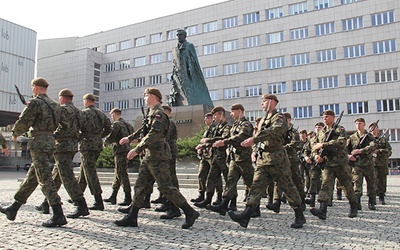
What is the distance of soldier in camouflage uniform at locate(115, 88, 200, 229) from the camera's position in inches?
228

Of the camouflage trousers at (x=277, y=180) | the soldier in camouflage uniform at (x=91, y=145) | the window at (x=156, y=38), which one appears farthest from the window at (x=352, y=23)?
the camouflage trousers at (x=277, y=180)

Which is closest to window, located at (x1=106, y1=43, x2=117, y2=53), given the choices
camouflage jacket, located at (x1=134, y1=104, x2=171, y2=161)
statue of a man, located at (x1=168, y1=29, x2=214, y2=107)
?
statue of a man, located at (x1=168, y1=29, x2=214, y2=107)

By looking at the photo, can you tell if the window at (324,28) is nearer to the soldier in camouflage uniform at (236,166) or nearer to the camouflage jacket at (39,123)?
the soldier in camouflage uniform at (236,166)

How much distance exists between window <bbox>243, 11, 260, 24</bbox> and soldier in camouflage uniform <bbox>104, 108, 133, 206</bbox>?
3882cm

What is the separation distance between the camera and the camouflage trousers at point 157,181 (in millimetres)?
5848

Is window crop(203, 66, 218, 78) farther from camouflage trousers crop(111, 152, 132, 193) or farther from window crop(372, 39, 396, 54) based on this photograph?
camouflage trousers crop(111, 152, 132, 193)

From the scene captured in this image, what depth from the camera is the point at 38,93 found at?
6.13 meters

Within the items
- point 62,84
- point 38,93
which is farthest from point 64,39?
point 38,93

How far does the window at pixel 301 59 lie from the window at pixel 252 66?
4054 mm

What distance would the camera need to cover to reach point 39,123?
19.3 feet

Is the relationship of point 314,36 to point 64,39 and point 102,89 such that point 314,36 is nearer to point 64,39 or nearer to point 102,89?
point 102,89

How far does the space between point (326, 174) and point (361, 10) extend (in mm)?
36917

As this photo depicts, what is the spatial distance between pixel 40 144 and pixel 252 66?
132 ft

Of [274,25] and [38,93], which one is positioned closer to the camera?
[38,93]
